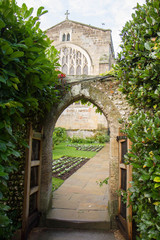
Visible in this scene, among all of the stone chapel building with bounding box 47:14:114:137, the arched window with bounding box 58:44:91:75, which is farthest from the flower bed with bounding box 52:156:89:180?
the arched window with bounding box 58:44:91:75

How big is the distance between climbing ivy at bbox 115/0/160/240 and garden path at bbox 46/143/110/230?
1337 millimetres

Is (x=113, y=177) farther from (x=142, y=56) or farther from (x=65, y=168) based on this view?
(x=65, y=168)

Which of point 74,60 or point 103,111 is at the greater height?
point 74,60

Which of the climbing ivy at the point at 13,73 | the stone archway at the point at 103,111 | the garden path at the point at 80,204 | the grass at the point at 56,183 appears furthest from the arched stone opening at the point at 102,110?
the grass at the point at 56,183

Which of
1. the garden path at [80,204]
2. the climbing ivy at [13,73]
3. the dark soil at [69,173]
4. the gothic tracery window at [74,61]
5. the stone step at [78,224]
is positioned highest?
the gothic tracery window at [74,61]

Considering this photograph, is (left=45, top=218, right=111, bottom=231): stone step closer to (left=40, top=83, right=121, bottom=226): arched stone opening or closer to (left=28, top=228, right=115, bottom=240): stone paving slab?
(left=28, top=228, right=115, bottom=240): stone paving slab

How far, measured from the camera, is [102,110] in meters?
3.74

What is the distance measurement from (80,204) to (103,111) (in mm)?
2106

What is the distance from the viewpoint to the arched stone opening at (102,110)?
11.7ft

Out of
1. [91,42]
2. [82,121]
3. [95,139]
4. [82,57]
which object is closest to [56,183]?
[95,139]

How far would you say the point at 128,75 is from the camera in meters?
2.97

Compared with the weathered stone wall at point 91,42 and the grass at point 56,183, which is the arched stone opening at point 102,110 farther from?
the weathered stone wall at point 91,42

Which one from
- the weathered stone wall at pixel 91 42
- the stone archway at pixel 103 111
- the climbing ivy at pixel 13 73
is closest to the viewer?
the climbing ivy at pixel 13 73

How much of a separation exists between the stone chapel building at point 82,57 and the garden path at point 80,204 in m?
9.16
